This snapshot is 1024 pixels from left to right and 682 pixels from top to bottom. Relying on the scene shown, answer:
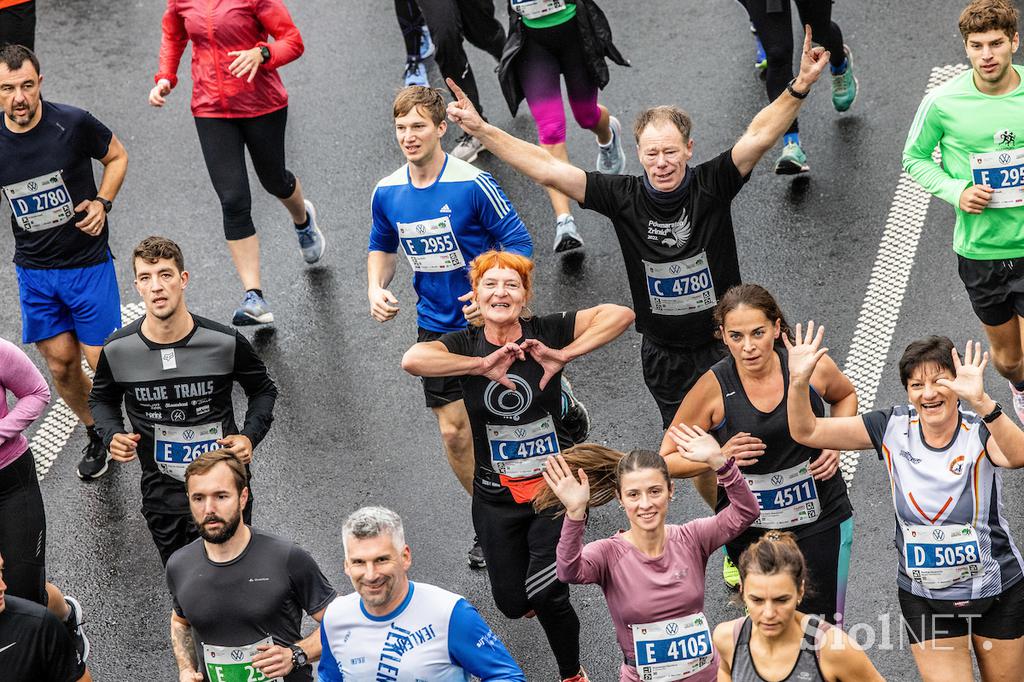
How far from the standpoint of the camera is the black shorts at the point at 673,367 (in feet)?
23.3

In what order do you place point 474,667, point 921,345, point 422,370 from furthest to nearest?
point 422,370 < point 921,345 < point 474,667

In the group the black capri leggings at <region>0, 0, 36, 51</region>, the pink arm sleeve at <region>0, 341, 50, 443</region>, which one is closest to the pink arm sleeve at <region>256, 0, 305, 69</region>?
the black capri leggings at <region>0, 0, 36, 51</region>

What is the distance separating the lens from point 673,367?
7152 mm

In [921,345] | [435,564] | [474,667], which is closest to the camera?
Result: [474,667]

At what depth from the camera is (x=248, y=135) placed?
913cm

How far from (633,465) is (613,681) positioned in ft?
5.42

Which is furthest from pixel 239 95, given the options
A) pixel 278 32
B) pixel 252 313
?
pixel 252 313

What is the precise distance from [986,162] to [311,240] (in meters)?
4.26

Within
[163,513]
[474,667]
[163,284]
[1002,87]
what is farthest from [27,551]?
[1002,87]

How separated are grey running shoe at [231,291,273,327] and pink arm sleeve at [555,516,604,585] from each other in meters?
4.05

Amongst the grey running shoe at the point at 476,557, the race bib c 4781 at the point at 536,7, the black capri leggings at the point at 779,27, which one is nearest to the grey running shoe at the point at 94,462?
the grey running shoe at the point at 476,557

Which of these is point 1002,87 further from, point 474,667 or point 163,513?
point 163,513

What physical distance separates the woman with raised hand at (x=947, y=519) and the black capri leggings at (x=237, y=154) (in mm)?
4254

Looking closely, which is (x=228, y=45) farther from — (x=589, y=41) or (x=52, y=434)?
(x=52, y=434)
